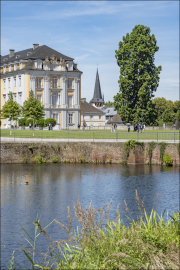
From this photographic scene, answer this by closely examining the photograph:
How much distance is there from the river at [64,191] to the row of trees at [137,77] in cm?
2723

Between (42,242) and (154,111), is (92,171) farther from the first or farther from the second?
(154,111)

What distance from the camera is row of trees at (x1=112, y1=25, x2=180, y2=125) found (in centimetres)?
6556

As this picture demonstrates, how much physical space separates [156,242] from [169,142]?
117 feet

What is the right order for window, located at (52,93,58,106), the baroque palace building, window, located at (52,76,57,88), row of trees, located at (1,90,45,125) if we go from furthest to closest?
window, located at (52,93,58,106) → window, located at (52,76,57,88) → the baroque palace building → row of trees, located at (1,90,45,125)

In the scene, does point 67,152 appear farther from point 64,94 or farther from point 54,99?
point 64,94

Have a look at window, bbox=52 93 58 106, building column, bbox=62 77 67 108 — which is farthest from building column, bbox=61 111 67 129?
window, bbox=52 93 58 106

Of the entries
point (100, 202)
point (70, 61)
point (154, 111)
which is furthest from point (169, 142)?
point (70, 61)

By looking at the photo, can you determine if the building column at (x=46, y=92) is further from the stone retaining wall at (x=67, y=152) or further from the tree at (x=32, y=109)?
the stone retaining wall at (x=67, y=152)

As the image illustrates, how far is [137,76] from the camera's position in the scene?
67.2m

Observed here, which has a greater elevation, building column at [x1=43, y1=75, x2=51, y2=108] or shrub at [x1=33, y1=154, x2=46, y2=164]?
building column at [x1=43, y1=75, x2=51, y2=108]

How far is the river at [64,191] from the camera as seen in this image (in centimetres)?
1789

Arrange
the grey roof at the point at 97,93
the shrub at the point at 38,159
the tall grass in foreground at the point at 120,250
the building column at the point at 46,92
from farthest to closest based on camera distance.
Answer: the grey roof at the point at 97,93 < the building column at the point at 46,92 < the shrub at the point at 38,159 < the tall grass in foreground at the point at 120,250

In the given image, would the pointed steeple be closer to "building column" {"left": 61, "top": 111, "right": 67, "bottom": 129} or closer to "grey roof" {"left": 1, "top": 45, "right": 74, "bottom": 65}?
"grey roof" {"left": 1, "top": 45, "right": 74, "bottom": 65}

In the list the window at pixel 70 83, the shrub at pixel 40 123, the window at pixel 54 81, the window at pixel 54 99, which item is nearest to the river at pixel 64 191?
the shrub at pixel 40 123
